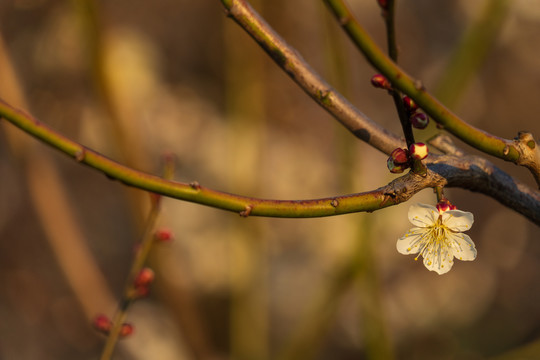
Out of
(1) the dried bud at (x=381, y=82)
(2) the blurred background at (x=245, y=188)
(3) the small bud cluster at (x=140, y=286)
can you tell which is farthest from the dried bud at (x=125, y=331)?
(2) the blurred background at (x=245, y=188)

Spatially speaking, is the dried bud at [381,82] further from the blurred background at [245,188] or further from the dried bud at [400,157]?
the blurred background at [245,188]

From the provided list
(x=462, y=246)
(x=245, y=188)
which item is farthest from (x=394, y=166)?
(x=245, y=188)

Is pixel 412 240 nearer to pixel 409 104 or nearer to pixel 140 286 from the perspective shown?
pixel 409 104

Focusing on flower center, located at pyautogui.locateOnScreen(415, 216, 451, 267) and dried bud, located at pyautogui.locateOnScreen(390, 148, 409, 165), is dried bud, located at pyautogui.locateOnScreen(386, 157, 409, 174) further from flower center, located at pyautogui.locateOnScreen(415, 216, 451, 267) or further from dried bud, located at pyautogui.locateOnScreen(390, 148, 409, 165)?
flower center, located at pyautogui.locateOnScreen(415, 216, 451, 267)

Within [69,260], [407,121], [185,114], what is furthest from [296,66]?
[185,114]

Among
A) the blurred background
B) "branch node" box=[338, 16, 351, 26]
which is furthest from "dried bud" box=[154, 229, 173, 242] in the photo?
the blurred background

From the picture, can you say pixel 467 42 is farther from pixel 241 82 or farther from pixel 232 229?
pixel 232 229
